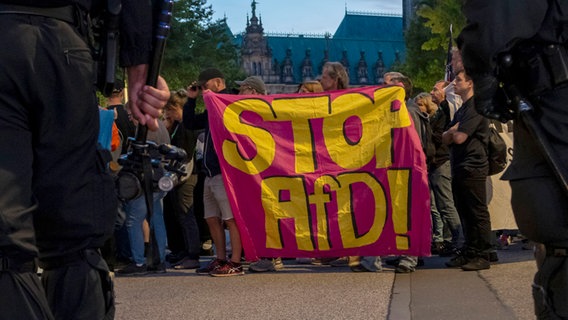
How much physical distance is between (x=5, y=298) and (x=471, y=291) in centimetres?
585

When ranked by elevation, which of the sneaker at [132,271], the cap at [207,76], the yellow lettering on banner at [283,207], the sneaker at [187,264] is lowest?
Answer: the sneaker at [187,264]

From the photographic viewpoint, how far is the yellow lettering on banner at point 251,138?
409 inches

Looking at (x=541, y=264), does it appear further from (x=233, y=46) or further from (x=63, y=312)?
(x=233, y=46)

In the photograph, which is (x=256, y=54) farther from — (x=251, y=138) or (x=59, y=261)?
(x=59, y=261)

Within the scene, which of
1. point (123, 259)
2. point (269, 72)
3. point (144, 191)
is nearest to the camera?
point (144, 191)

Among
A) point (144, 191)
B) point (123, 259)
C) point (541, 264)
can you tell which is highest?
point (144, 191)

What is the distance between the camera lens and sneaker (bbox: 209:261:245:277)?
1033 centimetres

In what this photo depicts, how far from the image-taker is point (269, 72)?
144625 millimetres

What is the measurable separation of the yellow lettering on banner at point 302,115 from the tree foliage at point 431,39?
34324mm

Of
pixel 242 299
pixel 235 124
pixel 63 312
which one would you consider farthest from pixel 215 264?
pixel 63 312

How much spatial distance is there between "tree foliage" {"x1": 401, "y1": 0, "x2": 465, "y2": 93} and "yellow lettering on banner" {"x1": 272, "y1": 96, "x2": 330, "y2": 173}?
34.3 m

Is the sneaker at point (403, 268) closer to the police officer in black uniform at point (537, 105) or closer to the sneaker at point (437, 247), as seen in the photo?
the sneaker at point (437, 247)

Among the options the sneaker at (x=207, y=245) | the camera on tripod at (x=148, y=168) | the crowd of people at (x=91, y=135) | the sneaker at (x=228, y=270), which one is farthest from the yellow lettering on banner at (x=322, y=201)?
the camera on tripod at (x=148, y=168)

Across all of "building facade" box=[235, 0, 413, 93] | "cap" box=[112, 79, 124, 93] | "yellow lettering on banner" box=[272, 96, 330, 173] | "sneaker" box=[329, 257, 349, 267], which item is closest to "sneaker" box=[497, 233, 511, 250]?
"sneaker" box=[329, 257, 349, 267]
